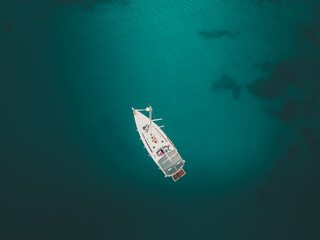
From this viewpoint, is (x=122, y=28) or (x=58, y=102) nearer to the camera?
(x=58, y=102)

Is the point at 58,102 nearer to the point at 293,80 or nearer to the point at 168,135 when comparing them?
the point at 168,135

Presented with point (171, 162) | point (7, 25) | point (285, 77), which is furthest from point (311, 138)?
point (7, 25)

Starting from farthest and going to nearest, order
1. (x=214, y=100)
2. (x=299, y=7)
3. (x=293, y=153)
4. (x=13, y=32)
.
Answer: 1. (x=299, y=7)
2. (x=13, y=32)
3. (x=214, y=100)
4. (x=293, y=153)

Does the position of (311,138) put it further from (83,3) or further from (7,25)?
(7,25)

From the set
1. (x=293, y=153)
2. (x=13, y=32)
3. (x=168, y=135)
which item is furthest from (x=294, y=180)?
(x=13, y=32)

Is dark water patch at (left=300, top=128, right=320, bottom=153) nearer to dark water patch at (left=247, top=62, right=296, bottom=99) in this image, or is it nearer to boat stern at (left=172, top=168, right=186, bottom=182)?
dark water patch at (left=247, top=62, right=296, bottom=99)

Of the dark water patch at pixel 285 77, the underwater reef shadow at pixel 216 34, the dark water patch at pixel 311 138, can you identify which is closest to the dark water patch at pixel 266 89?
the dark water patch at pixel 285 77

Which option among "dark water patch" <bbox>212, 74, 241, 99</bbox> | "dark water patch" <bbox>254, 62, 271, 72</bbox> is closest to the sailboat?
"dark water patch" <bbox>212, 74, 241, 99</bbox>
